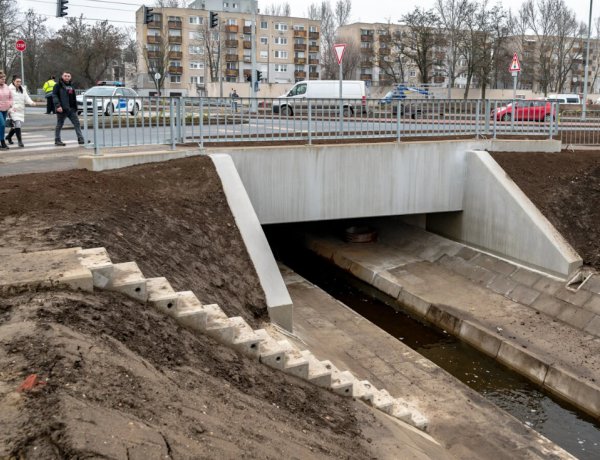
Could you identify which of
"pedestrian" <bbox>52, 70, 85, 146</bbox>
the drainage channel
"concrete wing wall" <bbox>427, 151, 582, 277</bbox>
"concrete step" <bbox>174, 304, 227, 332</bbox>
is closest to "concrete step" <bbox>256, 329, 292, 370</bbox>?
"concrete step" <bbox>174, 304, 227, 332</bbox>

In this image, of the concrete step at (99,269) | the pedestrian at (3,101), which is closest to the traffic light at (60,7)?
the pedestrian at (3,101)

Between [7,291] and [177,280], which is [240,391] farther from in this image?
[177,280]

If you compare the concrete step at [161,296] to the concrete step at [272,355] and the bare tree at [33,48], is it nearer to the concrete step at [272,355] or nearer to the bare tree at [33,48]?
the concrete step at [272,355]

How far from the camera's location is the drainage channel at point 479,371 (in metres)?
9.44

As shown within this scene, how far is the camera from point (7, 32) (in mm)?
56594

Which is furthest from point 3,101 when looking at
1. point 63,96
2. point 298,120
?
point 298,120

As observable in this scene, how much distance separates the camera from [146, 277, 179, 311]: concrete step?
21.5ft

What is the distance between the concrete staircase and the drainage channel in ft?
11.6

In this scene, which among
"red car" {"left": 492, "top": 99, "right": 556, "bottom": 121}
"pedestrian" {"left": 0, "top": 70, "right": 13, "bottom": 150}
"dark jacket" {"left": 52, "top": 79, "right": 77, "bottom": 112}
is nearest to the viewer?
"pedestrian" {"left": 0, "top": 70, "right": 13, "bottom": 150}

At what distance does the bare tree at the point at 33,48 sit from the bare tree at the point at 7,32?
87.8 inches

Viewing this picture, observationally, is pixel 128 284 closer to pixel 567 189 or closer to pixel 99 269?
pixel 99 269

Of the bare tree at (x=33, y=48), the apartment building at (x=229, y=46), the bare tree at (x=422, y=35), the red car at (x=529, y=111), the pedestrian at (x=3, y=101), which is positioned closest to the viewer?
the pedestrian at (x=3, y=101)

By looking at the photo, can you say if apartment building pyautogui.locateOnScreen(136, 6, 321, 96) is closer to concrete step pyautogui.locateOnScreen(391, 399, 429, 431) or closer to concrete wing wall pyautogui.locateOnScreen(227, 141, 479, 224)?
concrete wing wall pyautogui.locateOnScreen(227, 141, 479, 224)

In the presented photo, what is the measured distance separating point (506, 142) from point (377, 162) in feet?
13.3
